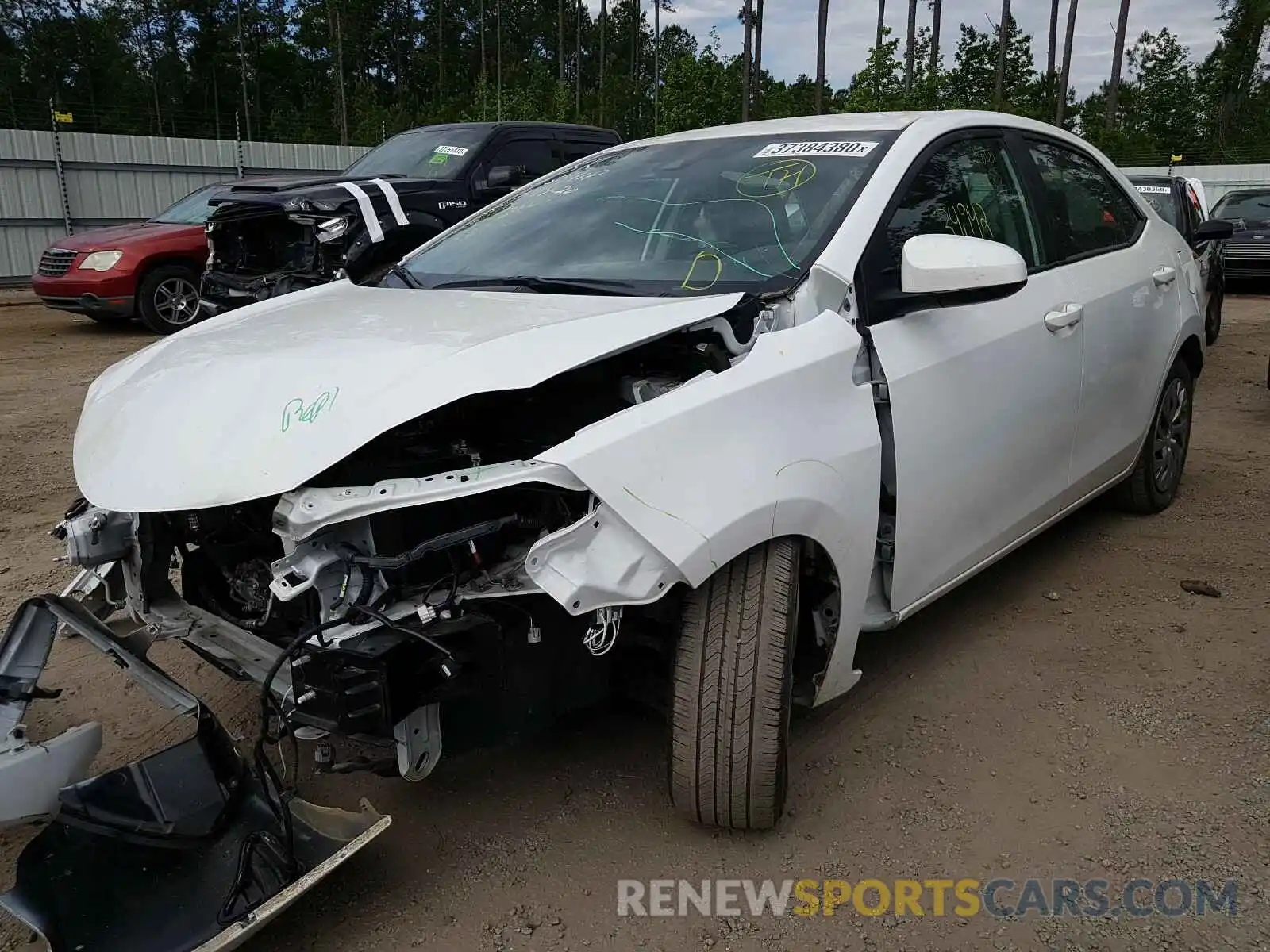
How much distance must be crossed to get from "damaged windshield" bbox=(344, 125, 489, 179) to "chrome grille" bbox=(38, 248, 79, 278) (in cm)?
338

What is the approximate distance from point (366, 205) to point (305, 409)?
19.2ft

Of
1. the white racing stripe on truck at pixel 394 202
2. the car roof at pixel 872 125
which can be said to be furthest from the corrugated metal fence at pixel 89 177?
the car roof at pixel 872 125

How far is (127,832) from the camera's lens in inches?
86.3

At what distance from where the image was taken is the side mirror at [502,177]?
8.42m

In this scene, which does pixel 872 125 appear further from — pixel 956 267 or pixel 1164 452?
pixel 1164 452

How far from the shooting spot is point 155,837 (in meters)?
2.19

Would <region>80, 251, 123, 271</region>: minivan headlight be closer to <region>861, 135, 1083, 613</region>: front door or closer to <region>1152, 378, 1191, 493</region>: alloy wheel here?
Result: <region>861, 135, 1083, 613</region>: front door

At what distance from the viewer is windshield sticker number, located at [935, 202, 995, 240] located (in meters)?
3.01

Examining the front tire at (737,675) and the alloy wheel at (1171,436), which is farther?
the alloy wheel at (1171,436)

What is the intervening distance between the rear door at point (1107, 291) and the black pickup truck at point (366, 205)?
454 cm

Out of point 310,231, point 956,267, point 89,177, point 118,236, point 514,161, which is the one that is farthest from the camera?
point 89,177

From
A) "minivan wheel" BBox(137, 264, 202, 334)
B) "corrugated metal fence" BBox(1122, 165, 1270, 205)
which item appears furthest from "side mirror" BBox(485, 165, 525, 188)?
"corrugated metal fence" BBox(1122, 165, 1270, 205)

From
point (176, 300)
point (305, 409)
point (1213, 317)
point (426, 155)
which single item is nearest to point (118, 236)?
point (176, 300)

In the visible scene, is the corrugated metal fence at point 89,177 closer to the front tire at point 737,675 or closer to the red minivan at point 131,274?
the red minivan at point 131,274
